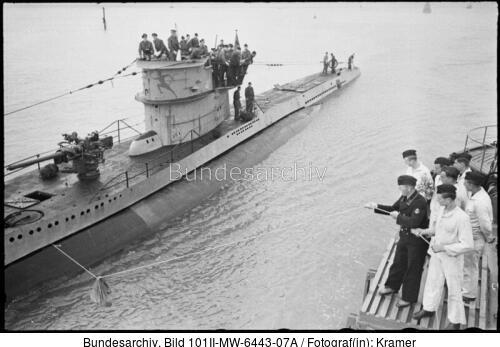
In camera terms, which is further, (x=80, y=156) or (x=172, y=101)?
(x=172, y=101)

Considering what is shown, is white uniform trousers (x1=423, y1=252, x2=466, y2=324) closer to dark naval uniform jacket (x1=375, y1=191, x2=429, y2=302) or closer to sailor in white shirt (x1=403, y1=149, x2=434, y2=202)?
dark naval uniform jacket (x1=375, y1=191, x2=429, y2=302)

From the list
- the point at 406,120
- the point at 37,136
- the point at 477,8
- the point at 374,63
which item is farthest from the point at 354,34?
the point at 477,8

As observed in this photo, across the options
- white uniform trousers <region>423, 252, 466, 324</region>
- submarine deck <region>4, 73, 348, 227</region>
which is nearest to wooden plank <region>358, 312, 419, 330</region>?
white uniform trousers <region>423, 252, 466, 324</region>

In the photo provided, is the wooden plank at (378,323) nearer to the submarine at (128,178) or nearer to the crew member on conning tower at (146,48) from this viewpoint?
the submarine at (128,178)

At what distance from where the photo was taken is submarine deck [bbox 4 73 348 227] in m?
11.3

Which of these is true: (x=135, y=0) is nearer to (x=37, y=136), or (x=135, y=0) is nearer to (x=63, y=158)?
(x=63, y=158)

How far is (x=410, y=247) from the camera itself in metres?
6.84

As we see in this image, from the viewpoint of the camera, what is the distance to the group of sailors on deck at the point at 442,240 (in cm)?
607

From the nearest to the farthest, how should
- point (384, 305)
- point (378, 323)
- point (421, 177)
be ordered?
1. point (378, 323)
2. point (384, 305)
3. point (421, 177)

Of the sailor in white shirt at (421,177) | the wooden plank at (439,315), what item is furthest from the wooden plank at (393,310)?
the sailor in white shirt at (421,177)

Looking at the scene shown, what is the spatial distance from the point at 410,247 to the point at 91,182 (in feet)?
28.5

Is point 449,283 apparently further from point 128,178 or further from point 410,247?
point 128,178

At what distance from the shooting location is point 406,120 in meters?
23.2

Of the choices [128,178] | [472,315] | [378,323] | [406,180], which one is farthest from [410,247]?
[128,178]
